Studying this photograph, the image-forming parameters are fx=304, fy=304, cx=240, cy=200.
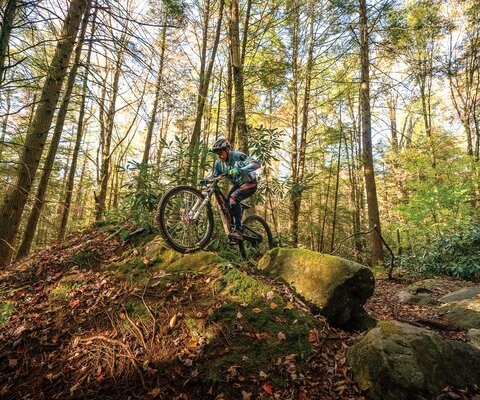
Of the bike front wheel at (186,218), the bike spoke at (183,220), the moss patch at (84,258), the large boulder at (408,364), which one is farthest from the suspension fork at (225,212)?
the large boulder at (408,364)

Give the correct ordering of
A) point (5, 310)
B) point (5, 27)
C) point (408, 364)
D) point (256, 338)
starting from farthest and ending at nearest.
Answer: point (5, 310) → point (256, 338) → point (408, 364) → point (5, 27)

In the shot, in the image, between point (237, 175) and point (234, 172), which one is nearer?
point (234, 172)

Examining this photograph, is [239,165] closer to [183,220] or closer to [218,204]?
[218,204]

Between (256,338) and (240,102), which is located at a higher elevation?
(240,102)

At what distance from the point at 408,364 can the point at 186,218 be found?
3138 millimetres

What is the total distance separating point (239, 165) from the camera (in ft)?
15.9

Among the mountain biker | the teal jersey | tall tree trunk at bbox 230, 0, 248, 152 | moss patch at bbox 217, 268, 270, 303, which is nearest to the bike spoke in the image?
the mountain biker

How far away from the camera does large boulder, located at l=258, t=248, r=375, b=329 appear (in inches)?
160

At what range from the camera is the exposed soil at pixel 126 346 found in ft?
8.97

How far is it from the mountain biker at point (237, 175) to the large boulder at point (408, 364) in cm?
248

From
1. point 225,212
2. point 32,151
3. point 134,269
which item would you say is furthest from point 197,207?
point 32,151

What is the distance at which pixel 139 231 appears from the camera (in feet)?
18.0

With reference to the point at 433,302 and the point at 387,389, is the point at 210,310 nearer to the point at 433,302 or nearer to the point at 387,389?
the point at 387,389

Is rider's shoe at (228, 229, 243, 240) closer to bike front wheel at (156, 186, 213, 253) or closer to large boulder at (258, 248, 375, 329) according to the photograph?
bike front wheel at (156, 186, 213, 253)
